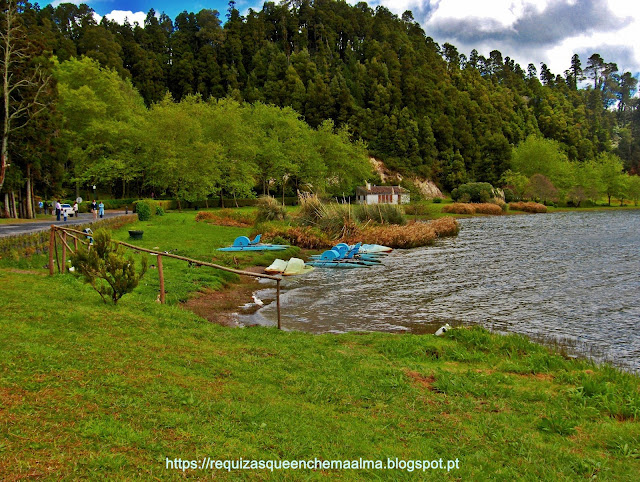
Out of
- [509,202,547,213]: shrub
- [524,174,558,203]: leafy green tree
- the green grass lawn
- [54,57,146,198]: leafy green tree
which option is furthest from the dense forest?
the green grass lawn

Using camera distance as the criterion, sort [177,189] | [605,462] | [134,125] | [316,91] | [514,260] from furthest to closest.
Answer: [316,91]
[134,125]
[177,189]
[514,260]
[605,462]

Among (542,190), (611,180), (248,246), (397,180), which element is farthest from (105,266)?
(611,180)

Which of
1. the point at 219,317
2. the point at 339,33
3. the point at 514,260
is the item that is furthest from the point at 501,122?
the point at 219,317

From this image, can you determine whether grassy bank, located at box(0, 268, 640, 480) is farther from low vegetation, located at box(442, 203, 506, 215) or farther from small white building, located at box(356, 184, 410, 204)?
small white building, located at box(356, 184, 410, 204)

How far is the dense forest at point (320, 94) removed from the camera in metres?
63.6

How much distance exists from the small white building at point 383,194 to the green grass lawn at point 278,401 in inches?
3515

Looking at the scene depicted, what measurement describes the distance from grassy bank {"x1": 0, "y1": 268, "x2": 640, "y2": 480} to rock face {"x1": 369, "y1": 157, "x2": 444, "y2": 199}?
10686 centimetres

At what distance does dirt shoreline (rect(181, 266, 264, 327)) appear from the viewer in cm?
1543

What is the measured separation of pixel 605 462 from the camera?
6129 mm

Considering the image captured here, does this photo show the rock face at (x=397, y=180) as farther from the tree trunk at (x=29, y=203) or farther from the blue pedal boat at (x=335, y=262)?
the blue pedal boat at (x=335, y=262)

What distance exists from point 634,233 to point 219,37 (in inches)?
5823

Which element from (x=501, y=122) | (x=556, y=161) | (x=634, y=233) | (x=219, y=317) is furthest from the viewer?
(x=501, y=122)

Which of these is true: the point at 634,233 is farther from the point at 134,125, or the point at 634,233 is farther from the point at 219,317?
the point at 134,125

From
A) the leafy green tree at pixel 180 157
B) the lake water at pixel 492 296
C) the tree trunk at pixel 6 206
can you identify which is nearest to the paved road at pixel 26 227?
the tree trunk at pixel 6 206
